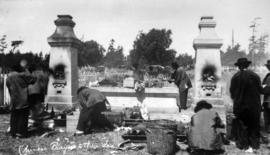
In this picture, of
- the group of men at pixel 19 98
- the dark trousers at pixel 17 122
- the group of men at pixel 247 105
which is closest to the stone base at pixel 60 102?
the group of men at pixel 19 98

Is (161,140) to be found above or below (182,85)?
below

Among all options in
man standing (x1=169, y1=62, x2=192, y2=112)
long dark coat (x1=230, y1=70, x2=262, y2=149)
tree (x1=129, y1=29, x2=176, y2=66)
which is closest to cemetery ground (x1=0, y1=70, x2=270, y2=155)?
long dark coat (x1=230, y1=70, x2=262, y2=149)

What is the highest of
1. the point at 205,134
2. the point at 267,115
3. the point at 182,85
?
the point at 182,85

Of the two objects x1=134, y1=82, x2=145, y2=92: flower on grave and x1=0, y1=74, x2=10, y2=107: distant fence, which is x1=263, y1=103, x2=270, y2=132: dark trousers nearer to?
x1=134, y1=82, x2=145, y2=92: flower on grave

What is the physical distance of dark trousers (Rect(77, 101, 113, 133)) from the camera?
664cm

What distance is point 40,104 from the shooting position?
7641mm

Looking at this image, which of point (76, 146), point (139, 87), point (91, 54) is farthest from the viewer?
point (91, 54)

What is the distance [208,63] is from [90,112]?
379 cm

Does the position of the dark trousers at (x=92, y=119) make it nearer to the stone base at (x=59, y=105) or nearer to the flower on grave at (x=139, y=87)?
the flower on grave at (x=139, y=87)

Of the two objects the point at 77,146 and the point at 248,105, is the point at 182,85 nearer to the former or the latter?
the point at 248,105

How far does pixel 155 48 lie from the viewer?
44.8m

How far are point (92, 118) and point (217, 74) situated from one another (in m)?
3.89

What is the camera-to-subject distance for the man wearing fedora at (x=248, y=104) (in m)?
5.54

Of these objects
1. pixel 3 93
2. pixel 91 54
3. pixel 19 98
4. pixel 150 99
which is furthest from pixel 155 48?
pixel 19 98
